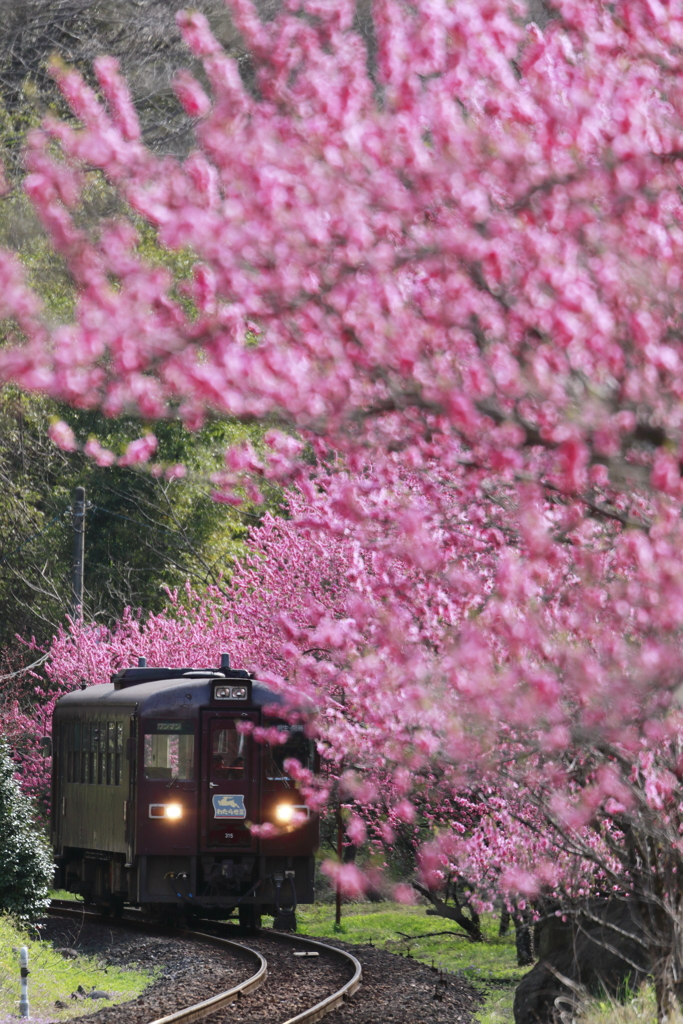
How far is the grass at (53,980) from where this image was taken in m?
13.6

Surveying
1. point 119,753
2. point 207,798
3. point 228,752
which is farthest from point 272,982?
point 119,753

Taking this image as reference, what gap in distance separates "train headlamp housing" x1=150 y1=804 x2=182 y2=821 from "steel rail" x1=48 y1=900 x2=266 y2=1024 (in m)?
1.67

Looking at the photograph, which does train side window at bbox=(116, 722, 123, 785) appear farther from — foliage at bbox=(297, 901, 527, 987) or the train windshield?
foliage at bbox=(297, 901, 527, 987)

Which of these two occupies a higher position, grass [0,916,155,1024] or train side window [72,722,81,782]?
train side window [72,722,81,782]

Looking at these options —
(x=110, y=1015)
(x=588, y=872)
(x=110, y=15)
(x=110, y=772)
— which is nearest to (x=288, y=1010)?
(x=110, y=1015)

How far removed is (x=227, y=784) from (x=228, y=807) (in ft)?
0.93

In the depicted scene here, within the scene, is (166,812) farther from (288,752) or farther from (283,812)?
(288,752)

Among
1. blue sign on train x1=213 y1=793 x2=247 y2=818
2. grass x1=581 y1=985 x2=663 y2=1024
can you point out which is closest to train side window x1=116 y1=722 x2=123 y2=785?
blue sign on train x1=213 y1=793 x2=247 y2=818

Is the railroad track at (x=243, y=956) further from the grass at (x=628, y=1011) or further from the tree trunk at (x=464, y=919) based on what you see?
the grass at (x=628, y=1011)

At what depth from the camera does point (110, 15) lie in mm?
54688

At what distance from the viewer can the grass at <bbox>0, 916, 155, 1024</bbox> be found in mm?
13620

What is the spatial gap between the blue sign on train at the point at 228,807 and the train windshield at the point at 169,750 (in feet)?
1.47

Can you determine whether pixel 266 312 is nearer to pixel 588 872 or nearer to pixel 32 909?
pixel 588 872

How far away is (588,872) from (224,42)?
44.4 metres
